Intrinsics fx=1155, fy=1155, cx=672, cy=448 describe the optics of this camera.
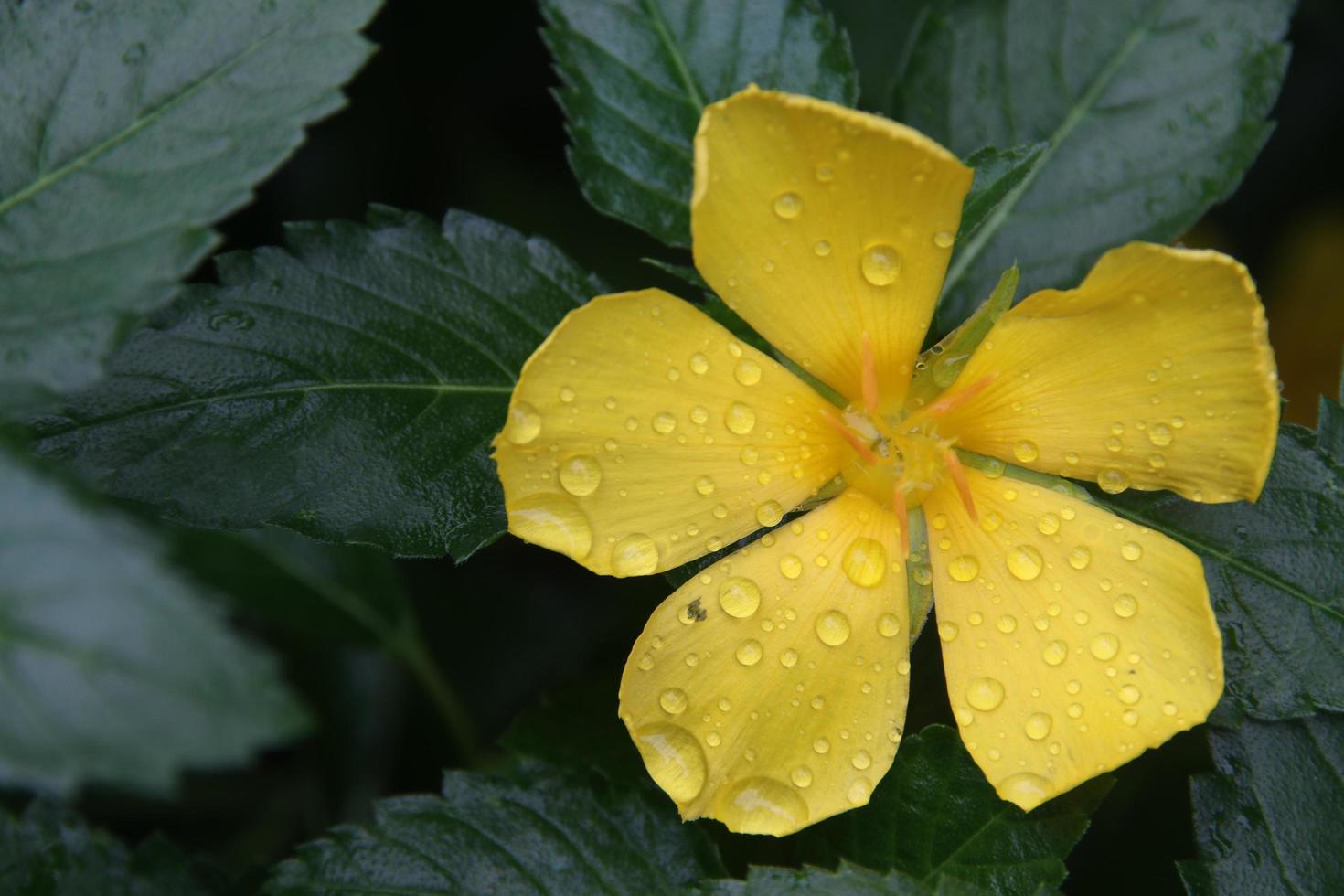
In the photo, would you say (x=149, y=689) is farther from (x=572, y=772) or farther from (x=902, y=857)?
(x=902, y=857)

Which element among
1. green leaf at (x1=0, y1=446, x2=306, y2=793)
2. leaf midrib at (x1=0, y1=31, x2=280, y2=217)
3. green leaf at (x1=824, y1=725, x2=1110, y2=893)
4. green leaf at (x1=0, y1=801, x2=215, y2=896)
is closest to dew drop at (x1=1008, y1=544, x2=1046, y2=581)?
green leaf at (x1=824, y1=725, x2=1110, y2=893)

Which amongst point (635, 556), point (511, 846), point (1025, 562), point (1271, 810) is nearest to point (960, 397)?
point (1025, 562)

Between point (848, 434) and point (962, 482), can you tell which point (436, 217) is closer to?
point (848, 434)

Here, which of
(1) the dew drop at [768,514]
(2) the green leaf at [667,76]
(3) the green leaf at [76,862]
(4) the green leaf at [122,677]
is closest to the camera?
(4) the green leaf at [122,677]

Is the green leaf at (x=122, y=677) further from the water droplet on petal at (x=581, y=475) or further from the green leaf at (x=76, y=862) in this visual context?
the green leaf at (x=76, y=862)

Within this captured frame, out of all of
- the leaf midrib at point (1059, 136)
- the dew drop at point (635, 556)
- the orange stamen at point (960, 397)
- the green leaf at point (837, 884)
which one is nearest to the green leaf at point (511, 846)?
the green leaf at point (837, 884)

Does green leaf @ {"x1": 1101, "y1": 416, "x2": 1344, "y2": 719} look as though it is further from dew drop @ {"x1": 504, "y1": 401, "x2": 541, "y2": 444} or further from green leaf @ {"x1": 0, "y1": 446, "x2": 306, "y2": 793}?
green leaf @ {"x1": 0, "y1": 446, "x2": 306, "y2": 793}
